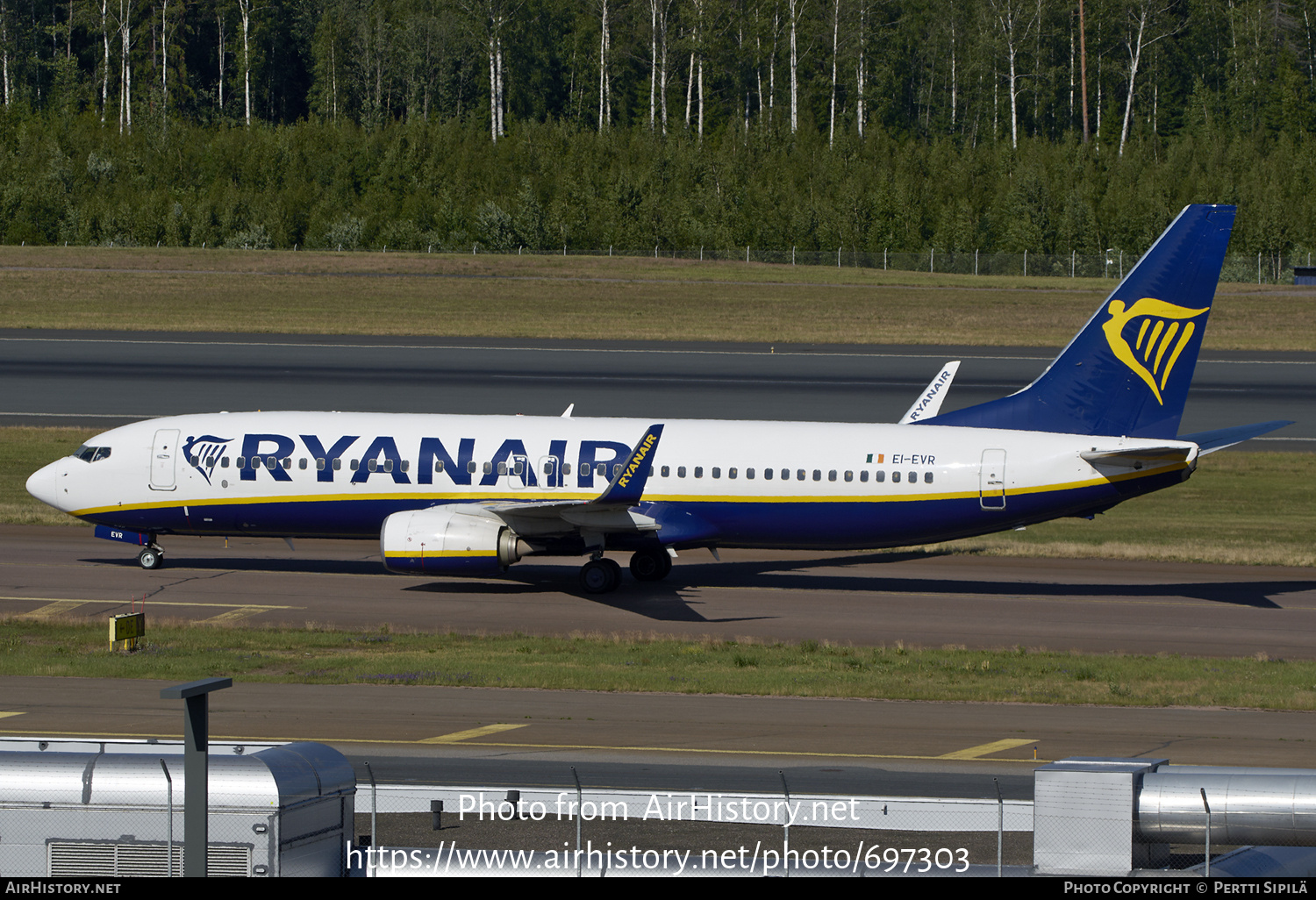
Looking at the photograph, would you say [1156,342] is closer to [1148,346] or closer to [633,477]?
[1148,346]

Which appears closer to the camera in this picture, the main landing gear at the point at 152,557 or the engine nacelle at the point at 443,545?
the engine nacelle at the point at 443,545

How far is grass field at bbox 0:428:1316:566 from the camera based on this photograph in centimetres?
4703

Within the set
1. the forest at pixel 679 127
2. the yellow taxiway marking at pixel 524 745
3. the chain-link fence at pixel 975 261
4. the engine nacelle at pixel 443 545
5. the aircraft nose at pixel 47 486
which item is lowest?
the yellow taxiway marking at pixel 524 745

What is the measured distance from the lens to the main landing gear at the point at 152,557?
137 ft

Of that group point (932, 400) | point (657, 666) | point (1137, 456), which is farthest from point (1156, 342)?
point (657, 666)

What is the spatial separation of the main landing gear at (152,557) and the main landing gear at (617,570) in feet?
39.0

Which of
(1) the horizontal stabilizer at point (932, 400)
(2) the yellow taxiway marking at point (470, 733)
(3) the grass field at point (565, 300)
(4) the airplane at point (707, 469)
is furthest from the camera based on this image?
(3) the grass field at point (565, 300)

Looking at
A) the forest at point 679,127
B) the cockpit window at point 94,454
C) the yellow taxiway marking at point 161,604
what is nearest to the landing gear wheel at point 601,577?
the yellow taxiway marking at point 161,604

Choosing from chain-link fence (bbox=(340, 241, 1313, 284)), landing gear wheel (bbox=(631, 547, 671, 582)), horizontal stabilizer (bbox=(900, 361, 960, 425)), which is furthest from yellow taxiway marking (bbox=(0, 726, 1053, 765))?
chain-link fence (bbox=(340, 241, 1313, 284))

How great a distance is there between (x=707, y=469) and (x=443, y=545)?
23.9 ft

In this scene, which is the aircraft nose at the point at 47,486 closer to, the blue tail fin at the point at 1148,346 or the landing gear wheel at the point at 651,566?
the landing gear wheel at the point at 651,566

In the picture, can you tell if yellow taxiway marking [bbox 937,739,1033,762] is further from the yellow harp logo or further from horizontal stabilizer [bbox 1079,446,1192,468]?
the yellow harp logo

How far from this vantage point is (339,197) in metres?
156

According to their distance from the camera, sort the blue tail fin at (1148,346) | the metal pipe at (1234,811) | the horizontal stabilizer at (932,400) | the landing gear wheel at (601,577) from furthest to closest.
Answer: the horizontal stabilizer at (932,400), the landing gear wheel at (601,577), the blue tail fin at (1148,346), the metal pipe at (1234,811)
